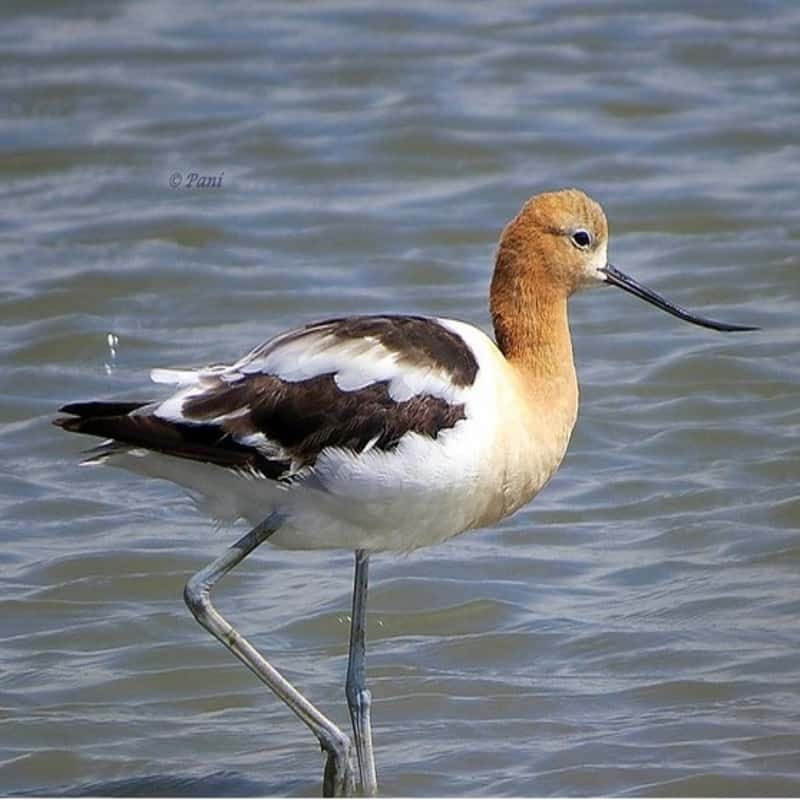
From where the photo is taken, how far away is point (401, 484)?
6.04 m

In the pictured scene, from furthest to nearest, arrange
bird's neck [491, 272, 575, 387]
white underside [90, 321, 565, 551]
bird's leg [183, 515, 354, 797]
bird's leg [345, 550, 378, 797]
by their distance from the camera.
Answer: bird's neck [491, 272, 575, 387], bird's leg [345, 550, 378, 797], bird's leg [183, 515, 354, 797], white underside [90, 321, 565, 551]

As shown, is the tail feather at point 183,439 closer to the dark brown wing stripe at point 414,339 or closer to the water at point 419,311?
Answer: the dark brown wing stripe at point 414,339

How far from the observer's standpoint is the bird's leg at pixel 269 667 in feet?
20.5

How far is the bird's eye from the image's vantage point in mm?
6582

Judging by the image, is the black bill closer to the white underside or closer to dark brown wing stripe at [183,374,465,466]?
the white underside

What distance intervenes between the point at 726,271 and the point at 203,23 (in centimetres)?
442

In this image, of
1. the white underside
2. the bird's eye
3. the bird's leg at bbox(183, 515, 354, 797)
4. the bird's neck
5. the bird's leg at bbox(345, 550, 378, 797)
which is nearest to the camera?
the white underside

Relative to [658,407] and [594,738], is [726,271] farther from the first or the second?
[594,738]

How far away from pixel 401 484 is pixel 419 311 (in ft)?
12.5

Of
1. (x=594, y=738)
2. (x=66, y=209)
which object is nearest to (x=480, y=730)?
(x=594, y=738)

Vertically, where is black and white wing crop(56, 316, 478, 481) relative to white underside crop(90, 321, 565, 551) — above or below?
above

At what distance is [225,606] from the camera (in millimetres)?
7578

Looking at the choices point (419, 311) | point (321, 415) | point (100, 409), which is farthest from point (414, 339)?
point (419, 311)

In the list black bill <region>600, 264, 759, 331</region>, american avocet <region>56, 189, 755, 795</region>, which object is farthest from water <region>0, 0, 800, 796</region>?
black bill <region>600, 264, 759, 331</region>
